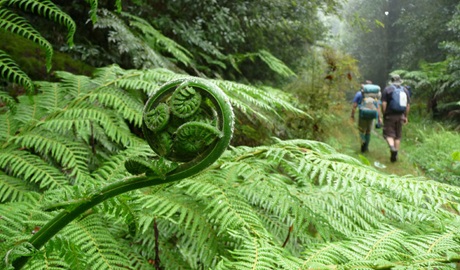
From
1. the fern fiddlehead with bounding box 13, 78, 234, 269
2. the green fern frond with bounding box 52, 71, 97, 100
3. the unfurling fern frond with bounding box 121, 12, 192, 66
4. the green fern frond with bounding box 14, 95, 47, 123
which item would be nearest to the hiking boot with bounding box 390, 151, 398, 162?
the unfurling fern frond with bounding box 121, 12, 192, 66

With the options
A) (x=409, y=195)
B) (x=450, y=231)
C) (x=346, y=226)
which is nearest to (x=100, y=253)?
(x=346, y=226)

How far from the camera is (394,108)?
6.50 meters

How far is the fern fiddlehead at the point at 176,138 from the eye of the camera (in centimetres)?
60

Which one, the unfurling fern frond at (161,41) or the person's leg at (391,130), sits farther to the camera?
the person's leg at (391,130)

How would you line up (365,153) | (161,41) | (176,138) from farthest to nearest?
(365,153), (161,41), (176,138)

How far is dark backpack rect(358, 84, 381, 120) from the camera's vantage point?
6684mm

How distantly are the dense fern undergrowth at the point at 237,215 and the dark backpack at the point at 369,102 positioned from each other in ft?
18.9

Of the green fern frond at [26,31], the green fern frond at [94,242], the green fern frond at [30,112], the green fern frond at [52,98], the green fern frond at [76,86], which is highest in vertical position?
the green fern frond at [26,31]

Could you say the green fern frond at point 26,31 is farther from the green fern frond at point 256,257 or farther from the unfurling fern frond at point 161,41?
the unfurling fern frond at point 161,41

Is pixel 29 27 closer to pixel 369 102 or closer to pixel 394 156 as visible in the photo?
pixel 369 102

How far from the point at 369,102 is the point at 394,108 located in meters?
0.46

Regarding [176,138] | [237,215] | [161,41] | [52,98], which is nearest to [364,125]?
[161,41]

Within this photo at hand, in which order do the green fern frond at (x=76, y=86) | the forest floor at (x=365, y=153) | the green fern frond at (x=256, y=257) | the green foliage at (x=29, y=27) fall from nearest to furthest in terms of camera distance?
the green fern frond at (x=256, y=257) < the green foliage at (x=29, y=27) < the green fern frond at (x=76, y=86) < the forest floor at (x=365, y=153)

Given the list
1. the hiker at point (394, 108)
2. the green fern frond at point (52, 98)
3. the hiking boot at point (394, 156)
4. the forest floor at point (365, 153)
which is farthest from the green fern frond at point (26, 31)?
the hiking boot at point (394, 156)
